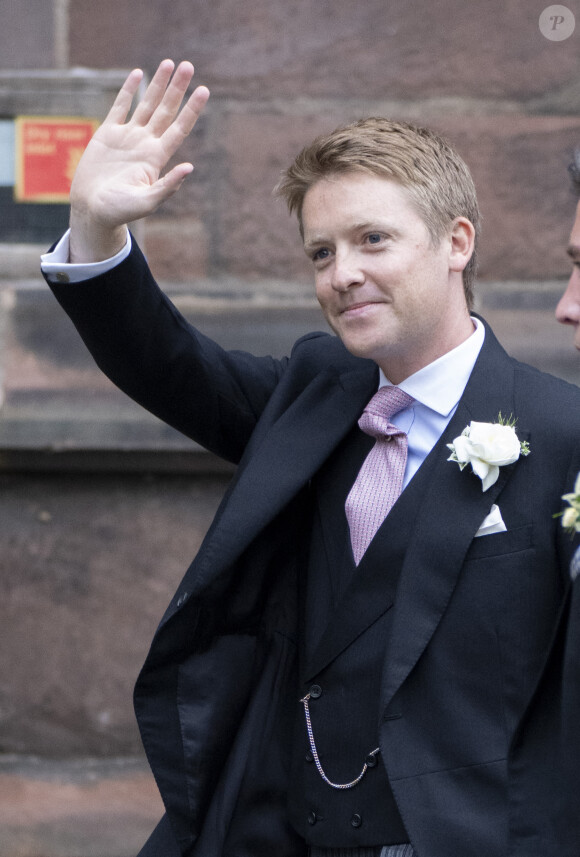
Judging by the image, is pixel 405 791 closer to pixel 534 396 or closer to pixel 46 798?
pixel 534 396

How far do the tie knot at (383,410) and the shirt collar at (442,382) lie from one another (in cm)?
2

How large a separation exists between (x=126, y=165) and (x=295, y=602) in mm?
837

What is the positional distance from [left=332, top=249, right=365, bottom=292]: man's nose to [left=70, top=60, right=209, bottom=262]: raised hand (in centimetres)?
30

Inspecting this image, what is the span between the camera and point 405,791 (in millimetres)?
1734

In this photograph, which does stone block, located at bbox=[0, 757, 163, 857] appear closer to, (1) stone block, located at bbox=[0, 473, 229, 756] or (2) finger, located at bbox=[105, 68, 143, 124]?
(1) stone block, located at bbox=[0, 473, 229, 756]

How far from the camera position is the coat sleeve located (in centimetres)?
199

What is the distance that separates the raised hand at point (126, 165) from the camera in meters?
1.91

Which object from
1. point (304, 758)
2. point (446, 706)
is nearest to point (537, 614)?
point (446, 706)

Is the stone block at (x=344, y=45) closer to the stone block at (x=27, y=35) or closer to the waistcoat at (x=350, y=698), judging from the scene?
the stone block at (x=27, y=35)

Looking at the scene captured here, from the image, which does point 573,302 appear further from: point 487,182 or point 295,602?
point 487,182

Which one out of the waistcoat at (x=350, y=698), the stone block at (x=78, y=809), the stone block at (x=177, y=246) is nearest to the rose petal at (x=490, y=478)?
the waistcoat at (x=350, y=698)

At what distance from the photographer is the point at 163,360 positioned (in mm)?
2057

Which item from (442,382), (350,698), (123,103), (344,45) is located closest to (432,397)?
(442,382)

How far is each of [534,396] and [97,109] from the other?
68.5 inches
